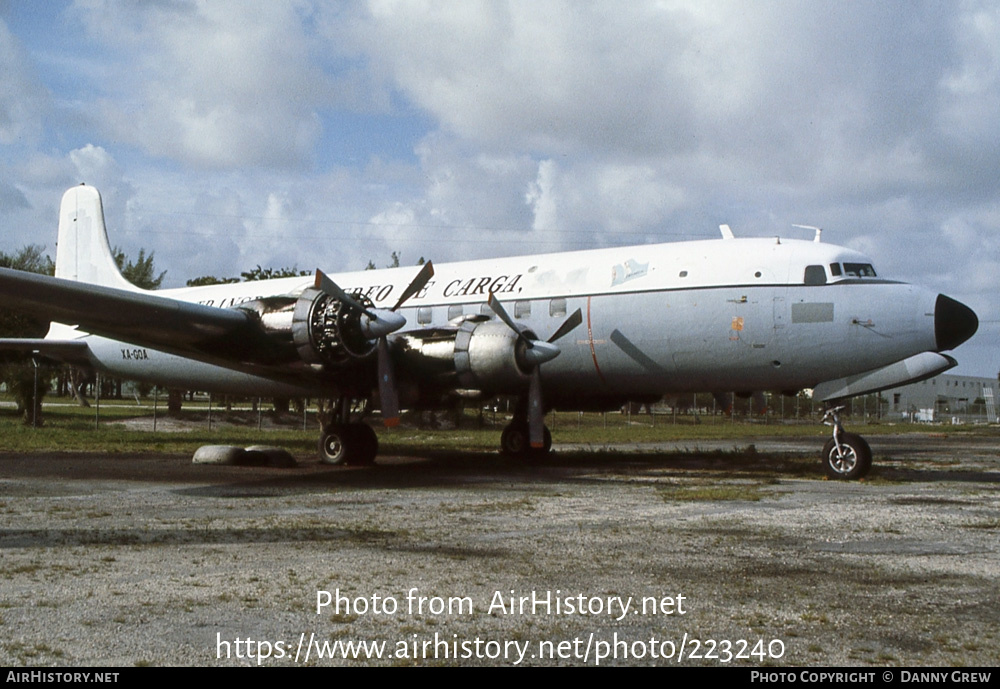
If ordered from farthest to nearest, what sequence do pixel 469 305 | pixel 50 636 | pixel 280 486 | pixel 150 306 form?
pixel 469 305 < pixel 150 306 < pixel 280 486 < pixel 50 636

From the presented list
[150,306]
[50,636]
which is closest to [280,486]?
[150,306]

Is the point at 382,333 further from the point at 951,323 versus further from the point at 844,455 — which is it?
the point at 951,323

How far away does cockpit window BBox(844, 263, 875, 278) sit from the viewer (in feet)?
48.5

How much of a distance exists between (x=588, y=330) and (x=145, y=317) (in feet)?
25.3

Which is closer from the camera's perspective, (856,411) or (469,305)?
(469,305)

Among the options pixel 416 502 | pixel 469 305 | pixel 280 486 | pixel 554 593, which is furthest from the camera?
pixel 469 305

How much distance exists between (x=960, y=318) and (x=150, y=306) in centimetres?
1299

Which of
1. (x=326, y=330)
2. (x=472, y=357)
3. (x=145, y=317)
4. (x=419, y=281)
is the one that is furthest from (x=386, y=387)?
(x=145, y=317)

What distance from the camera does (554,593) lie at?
6203 millimetres

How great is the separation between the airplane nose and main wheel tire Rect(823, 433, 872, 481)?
1989 mm

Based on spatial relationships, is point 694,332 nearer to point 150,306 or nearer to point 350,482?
point 350,482

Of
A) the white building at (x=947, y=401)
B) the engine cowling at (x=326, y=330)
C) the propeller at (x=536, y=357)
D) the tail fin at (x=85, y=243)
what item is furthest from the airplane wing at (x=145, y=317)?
the white building at (x=947, y=401)

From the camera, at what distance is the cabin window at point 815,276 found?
14.8 metres

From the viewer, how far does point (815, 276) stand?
1485 cm
